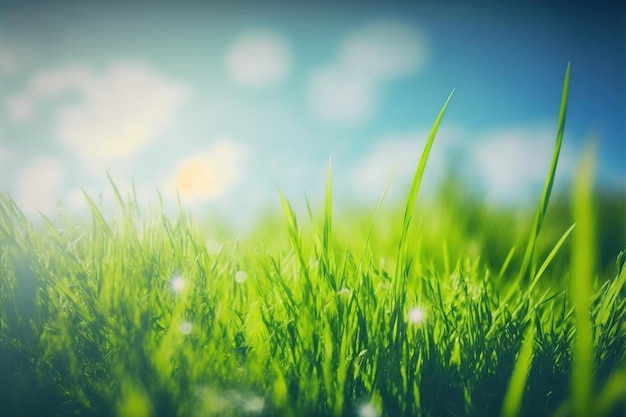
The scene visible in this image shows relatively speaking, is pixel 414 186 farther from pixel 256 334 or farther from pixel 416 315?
pixel 256 334

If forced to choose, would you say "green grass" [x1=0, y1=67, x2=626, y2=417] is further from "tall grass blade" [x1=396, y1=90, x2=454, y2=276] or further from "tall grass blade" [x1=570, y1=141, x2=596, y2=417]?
"tall grass blade" [x1=570, y1=141, x2=596, y2=417]

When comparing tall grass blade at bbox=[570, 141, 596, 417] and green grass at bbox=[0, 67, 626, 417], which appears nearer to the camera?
tall grass blade at bbox=[570, 141, 596, 417]

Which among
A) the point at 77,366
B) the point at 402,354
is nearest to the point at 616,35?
the point at 402,354

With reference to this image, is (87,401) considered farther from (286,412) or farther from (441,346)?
(441,346)

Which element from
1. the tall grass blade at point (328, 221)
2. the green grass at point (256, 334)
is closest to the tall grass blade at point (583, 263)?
the green grass at point (256, 334)

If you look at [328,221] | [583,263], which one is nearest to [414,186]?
[328,221]

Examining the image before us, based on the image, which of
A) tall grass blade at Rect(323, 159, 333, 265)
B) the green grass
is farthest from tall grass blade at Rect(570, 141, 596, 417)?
tall grass blade at Rect(323, 159, 333, 265)
